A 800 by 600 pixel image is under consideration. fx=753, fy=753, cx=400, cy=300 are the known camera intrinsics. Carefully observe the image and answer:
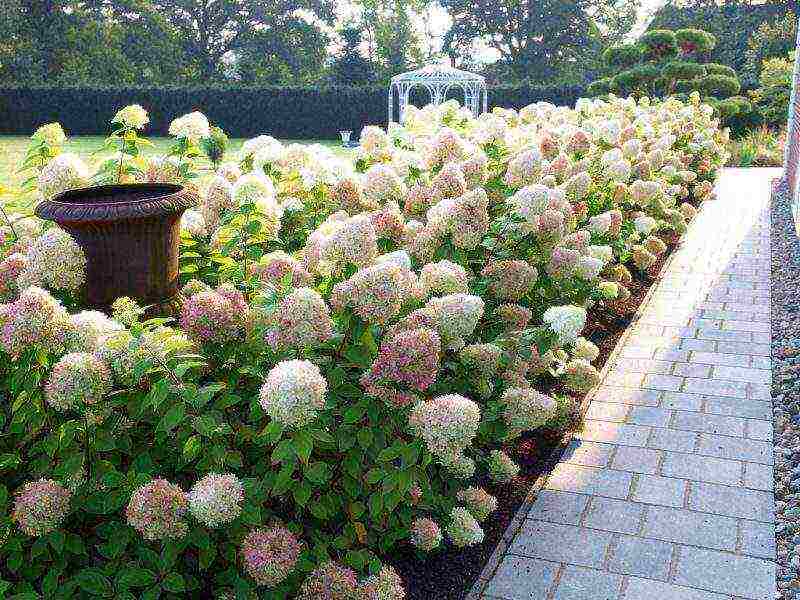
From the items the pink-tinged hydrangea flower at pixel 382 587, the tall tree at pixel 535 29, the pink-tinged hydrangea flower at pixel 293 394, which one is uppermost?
the tall tree at pixel 535 29

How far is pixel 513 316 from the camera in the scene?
2619 millimetres

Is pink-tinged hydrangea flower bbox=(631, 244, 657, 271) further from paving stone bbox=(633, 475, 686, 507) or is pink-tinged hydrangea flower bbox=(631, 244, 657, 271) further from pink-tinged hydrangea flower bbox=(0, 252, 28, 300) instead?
pink-tinged hydrangea flower bbox=(0, 252, 28, 300)

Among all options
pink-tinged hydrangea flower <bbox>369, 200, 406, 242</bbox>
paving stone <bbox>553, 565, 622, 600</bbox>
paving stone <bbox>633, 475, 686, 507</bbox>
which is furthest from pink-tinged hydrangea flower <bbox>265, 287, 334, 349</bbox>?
paving stone <bbox>633, 475, 686, 507</bbox>

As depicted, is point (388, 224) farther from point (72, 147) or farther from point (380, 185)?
point (72, 147)

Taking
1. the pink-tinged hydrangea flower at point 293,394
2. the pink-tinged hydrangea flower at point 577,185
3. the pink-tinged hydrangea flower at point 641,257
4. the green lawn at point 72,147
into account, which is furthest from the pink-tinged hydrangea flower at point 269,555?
the green lawn at point 72,147

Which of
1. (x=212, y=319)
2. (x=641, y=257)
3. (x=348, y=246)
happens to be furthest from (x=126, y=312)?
(x=641, y=257)

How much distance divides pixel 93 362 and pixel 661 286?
15.1ft

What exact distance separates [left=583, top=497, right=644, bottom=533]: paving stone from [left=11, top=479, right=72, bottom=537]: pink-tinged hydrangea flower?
1709 millimetres

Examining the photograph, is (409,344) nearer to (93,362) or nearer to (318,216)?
(93,362)

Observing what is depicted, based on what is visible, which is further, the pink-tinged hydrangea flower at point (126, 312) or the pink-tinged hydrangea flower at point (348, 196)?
the pink-tinged hydrangea flower at point (348, 196)

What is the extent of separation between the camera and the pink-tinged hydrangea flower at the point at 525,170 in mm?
3480

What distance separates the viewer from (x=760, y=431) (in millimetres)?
3236

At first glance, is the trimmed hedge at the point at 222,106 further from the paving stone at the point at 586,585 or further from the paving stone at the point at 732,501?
the paving stone at the point at 586,585

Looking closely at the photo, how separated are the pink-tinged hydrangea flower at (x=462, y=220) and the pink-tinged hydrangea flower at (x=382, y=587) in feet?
3.60
